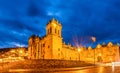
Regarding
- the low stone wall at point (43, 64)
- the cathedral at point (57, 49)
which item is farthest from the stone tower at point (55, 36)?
the low stone wall at point (43, 64)

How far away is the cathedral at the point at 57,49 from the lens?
65250 mm

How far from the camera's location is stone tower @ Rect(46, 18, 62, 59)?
64375mm

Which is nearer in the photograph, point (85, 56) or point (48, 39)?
point (48, 39)

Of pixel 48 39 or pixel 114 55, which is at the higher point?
pixel 48 39

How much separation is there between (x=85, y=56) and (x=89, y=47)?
5.54m

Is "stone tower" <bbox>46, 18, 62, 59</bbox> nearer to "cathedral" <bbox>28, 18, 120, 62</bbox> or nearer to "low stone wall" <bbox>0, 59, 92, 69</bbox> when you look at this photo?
"cathedral" <bbox>28, 18, 120, 62</bbox>

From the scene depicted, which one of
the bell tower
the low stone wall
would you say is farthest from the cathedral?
the low stone wall

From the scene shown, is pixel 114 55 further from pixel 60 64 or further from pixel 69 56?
pixel 60 64

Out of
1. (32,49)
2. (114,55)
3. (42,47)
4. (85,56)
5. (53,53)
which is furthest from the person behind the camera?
(85,56)

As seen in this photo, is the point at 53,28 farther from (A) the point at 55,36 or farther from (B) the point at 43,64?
(B) the point at 43,64

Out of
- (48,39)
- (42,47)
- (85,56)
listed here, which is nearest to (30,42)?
(42,47)

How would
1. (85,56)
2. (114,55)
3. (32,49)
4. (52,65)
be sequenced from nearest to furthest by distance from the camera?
(52,65) < (32,49) < (114,55) < (85,56)

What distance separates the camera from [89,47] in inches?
4188

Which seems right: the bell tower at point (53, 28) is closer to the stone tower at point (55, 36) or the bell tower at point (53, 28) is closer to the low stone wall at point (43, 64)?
the stone tower at point (55, 36)
